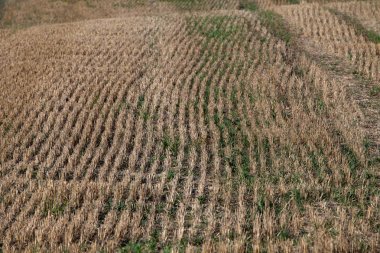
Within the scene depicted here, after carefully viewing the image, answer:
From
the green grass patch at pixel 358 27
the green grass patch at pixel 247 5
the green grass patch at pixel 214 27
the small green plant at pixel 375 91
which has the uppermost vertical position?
the green grass patch at pixel 358 27

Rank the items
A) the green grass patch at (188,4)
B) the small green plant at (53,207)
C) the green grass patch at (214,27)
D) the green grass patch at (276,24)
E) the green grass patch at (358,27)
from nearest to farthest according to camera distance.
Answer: the small green plant at (53,207)
the green grass patch at (214,27)
the green grass patch at (358,27)
the green grass patch at (276,24)
the green grass patch at (188,4)

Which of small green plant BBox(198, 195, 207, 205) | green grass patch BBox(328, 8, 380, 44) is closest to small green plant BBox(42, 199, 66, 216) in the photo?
small green plant BBox(198, 195, 207, 205)

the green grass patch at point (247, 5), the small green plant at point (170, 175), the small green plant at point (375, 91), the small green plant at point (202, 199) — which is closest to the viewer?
the small green plant at point (202, 199)

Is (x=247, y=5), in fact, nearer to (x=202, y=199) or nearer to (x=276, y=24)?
(x=276, y=24)

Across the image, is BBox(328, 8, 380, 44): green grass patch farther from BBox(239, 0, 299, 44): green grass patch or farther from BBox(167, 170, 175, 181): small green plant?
BBox(167, 170, 175, 181): small green plant

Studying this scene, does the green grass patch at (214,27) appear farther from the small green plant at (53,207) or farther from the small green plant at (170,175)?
the small green plant at (53,207)

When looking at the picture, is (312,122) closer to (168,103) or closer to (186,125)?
(186,125)

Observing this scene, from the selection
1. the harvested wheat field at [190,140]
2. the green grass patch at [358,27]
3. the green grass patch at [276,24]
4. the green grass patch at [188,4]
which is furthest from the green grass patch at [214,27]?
the green grass patch at [188,4]
